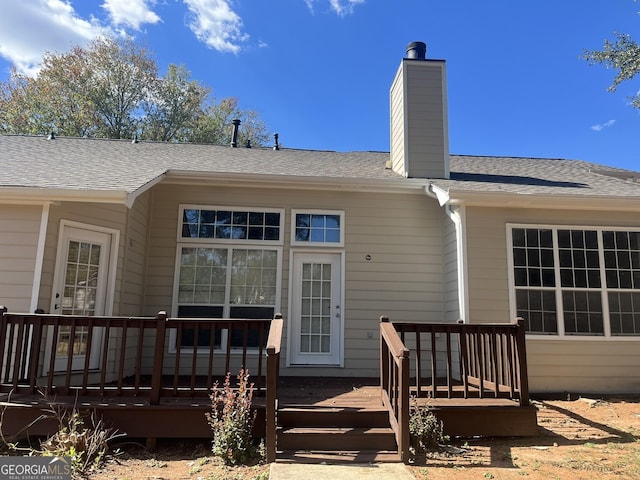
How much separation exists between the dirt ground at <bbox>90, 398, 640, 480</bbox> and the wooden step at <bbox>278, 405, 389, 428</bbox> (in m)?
0.56

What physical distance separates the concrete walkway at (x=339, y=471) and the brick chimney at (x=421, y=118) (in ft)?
16.9

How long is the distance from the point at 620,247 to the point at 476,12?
6.56 m

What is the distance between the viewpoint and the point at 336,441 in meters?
3.58

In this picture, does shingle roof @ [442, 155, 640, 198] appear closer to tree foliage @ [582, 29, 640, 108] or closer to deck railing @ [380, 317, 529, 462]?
tree foliage @ [582, 29, 640, 108]

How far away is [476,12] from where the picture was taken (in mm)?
9625

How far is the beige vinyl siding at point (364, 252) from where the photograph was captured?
6.44 metres

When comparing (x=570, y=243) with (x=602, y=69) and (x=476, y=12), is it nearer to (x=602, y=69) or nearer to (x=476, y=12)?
(x=602, y=69)

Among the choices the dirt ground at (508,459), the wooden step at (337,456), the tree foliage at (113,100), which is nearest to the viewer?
the dirt ground at (508,459)

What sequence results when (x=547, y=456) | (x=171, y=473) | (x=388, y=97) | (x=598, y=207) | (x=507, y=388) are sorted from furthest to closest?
(x=388, y=97) → (x=598, y=207) → (x=507, y=388) → (x=547, y=456) → (x=171, y=473)

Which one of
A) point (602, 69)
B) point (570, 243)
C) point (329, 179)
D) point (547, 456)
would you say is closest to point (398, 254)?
point (329, 179)

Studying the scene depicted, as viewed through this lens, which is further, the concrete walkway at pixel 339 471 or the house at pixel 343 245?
the house at pixel 343 245

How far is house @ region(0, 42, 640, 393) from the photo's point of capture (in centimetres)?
532

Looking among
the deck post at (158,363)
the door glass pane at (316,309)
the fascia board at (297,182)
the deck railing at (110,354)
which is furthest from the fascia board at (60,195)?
the door glass pane at (316,309)

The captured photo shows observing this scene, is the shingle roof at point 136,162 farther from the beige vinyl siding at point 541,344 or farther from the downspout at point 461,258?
the beige vinyl siding at point 541,344
